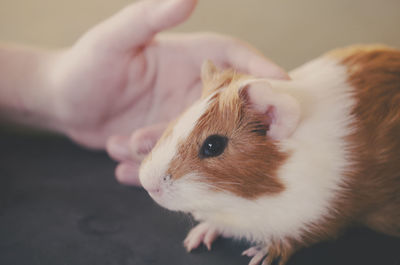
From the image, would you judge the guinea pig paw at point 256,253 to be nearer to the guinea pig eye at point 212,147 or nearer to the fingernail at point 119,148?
the guinea pig eye at point 212,147

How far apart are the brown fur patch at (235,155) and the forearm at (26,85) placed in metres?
1.08

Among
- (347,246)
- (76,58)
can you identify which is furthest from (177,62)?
(347,246)

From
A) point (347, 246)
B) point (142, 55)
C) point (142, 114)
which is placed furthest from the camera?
point (142, 114)

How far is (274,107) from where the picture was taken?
89 centimetres

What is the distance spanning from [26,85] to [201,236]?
1267 mm

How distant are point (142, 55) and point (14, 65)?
74cm

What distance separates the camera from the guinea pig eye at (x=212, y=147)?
0.89m

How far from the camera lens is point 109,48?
141 centimetres

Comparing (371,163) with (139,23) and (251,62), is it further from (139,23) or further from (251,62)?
(139,23)

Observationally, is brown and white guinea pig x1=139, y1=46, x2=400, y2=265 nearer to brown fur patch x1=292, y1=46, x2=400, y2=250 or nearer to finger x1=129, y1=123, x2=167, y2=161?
brown fur patch x1=292, y1=46, x2=400, y2=250

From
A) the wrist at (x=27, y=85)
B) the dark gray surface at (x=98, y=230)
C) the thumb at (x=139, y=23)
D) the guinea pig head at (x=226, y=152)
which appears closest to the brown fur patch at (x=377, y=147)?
the dark gray surface at (x=98, y=230)

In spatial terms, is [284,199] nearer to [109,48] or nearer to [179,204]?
[179,204]

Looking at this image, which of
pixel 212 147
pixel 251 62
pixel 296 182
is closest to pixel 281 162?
pixel 296 182

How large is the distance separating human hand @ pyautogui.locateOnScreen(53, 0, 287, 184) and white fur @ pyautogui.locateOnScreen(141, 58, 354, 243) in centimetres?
27
